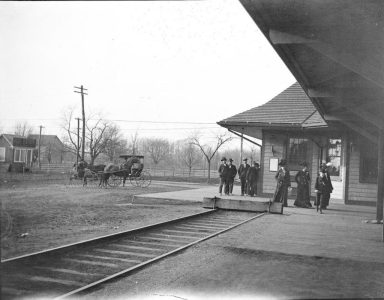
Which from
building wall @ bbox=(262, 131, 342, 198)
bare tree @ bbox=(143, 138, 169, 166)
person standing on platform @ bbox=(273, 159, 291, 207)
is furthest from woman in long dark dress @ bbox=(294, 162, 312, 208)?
bare tree @ bbox=(143, 138, 169, 166)

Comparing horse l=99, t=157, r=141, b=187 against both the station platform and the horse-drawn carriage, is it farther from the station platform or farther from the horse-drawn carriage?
the station platform

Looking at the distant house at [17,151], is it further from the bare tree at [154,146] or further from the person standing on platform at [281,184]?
the person standing on platform at [281,184]

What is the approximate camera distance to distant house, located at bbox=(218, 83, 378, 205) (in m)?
13.8

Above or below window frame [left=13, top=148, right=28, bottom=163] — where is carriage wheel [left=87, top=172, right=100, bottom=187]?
below

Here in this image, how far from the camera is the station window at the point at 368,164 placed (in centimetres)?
1364

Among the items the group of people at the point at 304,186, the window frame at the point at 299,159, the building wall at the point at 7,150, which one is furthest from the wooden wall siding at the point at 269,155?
the building wall at the point at 7,150

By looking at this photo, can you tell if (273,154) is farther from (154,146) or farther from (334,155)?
(154,146)

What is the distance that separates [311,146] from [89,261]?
11876 mm

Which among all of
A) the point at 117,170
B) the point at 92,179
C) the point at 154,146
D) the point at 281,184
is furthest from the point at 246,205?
the point at 117,170

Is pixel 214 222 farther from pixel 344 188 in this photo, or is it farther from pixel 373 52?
pixel 344 188

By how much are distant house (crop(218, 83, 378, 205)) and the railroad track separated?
767 centimetres

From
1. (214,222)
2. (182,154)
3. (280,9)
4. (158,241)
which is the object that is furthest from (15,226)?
(182,154)

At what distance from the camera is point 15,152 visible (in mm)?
1919

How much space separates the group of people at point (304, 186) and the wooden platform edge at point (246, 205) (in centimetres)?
140
